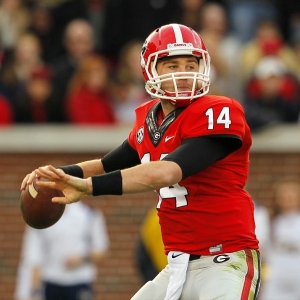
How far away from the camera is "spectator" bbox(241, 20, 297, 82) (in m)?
10.8

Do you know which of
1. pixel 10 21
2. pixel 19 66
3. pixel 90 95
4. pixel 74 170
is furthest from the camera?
pixel 10 21

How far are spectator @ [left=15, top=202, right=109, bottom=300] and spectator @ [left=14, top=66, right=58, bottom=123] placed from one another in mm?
1445

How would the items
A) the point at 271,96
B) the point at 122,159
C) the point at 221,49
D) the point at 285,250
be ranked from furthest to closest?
the point at 221,49, the point at 271,96, the point at 285,250, the point at 122,159

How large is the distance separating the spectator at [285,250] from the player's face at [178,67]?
5.00 m

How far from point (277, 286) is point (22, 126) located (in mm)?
3334

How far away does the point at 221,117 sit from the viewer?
484 cm

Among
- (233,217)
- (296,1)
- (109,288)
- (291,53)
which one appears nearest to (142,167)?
(233,217)

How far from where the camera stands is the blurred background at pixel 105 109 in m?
10.5

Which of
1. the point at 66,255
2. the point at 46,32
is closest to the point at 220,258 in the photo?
the point at 66,255

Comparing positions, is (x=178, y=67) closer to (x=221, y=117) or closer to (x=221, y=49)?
(x=221, y=117)

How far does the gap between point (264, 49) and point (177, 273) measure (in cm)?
621

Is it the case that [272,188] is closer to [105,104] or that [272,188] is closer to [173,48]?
[105,104]

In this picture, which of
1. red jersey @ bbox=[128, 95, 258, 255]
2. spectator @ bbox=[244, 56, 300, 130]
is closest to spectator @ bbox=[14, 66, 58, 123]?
spectator @ bbox=[244, 56, 300, 130]

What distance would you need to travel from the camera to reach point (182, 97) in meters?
5.01
